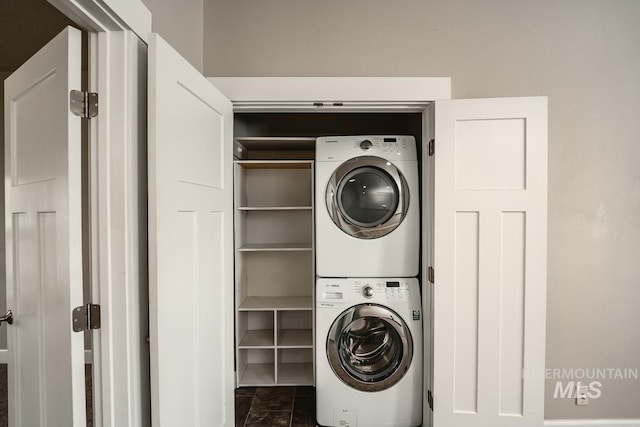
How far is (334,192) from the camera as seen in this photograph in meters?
2.03

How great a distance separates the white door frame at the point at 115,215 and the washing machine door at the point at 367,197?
118 centimetres

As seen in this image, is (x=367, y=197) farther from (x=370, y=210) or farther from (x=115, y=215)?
(x=115, y=215)

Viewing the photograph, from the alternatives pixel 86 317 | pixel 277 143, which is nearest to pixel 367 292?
pixel 277 143

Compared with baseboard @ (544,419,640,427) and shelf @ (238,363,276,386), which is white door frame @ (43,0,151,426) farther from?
baseboard @ (544,419,640,427)

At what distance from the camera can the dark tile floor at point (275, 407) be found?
210 centimetres

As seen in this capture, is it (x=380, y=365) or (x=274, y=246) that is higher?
(x=274, y=246)

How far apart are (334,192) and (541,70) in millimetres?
1411

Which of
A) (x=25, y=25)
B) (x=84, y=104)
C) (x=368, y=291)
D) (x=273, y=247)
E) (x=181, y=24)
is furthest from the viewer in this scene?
(x=273, y=247)

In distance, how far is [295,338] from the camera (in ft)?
8.44

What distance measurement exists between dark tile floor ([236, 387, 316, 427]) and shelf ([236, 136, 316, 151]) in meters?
1.87

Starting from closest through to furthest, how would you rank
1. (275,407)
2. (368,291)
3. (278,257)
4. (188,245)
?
(188,245) → (368,291) → (275,407) → (278,257)

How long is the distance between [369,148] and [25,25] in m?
2.14

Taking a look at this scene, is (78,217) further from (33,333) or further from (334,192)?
(334,192)

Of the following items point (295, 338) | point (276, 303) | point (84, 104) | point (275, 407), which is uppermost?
point (84, 104)
